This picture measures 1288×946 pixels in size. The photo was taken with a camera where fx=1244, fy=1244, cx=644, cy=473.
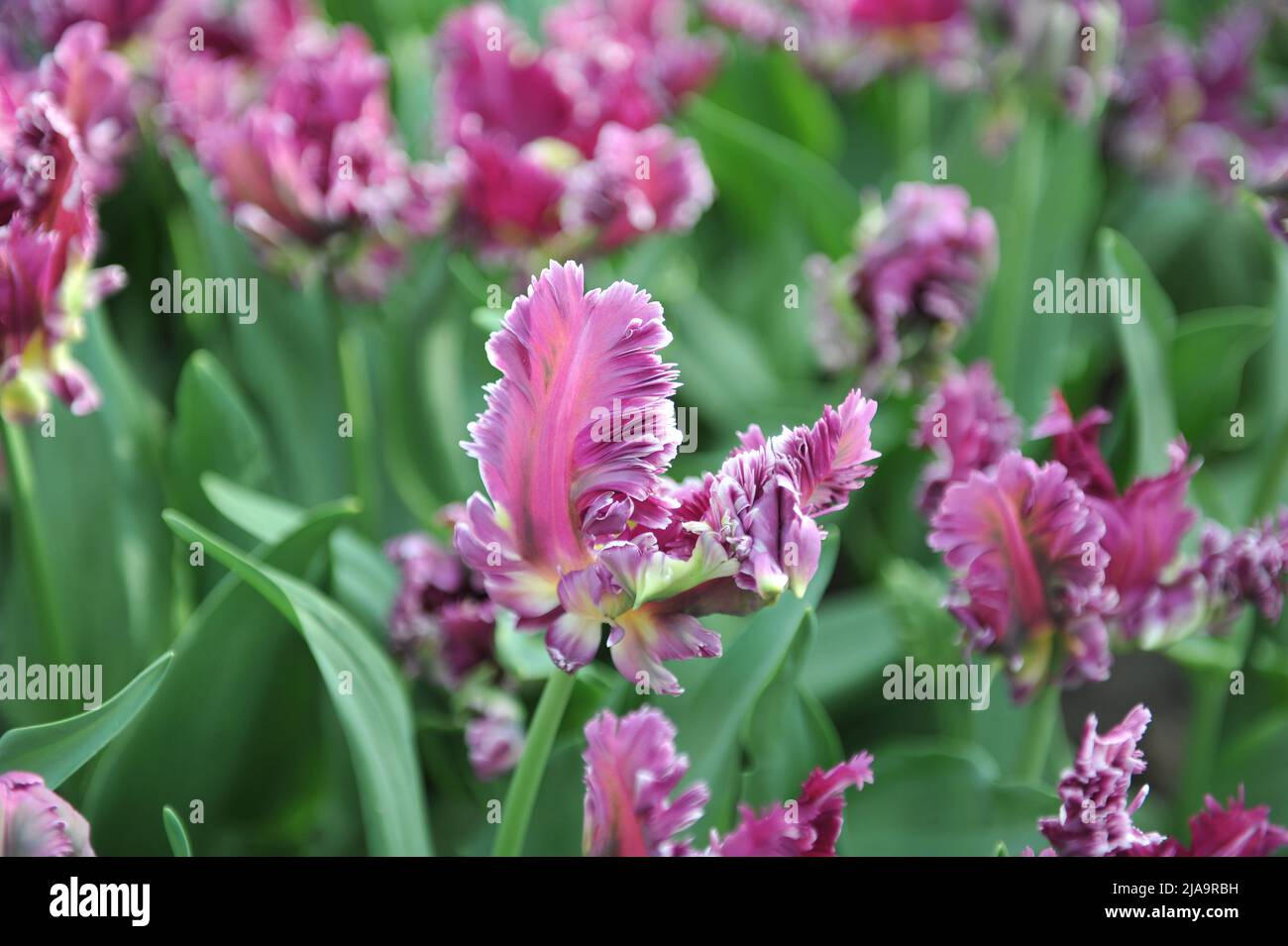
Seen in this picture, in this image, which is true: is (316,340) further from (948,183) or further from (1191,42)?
(1191,42)

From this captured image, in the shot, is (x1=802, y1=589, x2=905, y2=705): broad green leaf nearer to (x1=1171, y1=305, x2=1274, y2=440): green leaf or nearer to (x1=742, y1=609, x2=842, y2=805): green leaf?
(x1=742, y1=609, x2=842, y2=805): green leaf

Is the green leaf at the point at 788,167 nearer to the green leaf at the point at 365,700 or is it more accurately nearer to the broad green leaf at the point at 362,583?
the broad green leaf at the point at 362,583

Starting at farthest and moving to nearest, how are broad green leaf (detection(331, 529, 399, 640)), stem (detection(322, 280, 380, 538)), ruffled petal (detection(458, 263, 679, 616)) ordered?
stem (detection(322, 280, 380, 538))
broad green leaf (detection(331, 529, 399, 640))
ruffled petal (detection(458, 263, 679, 616))

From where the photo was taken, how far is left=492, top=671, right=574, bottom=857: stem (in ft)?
2.17

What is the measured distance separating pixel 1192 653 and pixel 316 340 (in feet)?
2.56

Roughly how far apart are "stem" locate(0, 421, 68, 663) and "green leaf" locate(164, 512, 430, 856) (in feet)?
0.43

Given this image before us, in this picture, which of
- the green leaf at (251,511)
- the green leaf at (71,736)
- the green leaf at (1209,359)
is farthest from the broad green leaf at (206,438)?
the green leaf at (1209,359)

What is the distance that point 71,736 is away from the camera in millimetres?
697

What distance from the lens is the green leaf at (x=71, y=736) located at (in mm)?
686

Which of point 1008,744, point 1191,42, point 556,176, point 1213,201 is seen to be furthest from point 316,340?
point 1191,42

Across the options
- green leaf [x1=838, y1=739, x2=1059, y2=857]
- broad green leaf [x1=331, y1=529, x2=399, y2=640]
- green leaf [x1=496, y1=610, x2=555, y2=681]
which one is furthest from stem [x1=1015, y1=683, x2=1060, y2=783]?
broad green leaf [x1=331, y1=529, x2=399, y2=640]

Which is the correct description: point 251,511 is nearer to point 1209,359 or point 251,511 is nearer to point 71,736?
point 71,736

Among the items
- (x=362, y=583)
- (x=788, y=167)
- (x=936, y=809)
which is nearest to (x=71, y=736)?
(x=362, y=583)
